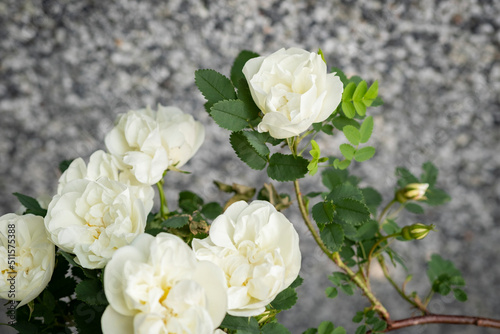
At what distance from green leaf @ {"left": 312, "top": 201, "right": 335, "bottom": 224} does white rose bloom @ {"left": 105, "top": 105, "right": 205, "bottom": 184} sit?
0.44 ft

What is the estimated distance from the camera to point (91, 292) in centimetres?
36

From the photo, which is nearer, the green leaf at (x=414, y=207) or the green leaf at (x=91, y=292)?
the green leaf at (x=91, y=292)

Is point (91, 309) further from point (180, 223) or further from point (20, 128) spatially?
point (20, 128)

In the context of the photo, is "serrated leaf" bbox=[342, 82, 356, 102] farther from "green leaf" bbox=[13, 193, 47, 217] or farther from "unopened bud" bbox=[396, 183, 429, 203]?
"green leaf" bbox=[13, 193, 47, 217]

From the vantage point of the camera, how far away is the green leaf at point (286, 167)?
1.30 feet

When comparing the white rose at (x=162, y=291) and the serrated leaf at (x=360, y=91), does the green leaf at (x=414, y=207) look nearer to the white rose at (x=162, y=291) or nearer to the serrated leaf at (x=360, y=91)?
the serrated leaf at (x=360, y=91)

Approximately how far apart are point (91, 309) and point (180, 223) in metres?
0.10

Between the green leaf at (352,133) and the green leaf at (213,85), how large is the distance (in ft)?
0.35

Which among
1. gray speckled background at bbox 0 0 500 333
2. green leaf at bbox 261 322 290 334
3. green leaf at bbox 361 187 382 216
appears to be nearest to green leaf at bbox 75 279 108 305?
green leaf at bbox 261 322 290 334

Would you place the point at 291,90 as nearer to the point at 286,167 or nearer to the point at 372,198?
the point at 286,167

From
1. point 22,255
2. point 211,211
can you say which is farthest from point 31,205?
point 211,211

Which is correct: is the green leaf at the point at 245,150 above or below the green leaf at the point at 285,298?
above

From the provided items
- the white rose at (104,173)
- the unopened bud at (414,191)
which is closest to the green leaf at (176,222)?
the white rose at (104,173)

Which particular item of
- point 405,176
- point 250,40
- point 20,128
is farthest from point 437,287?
point 20,128
